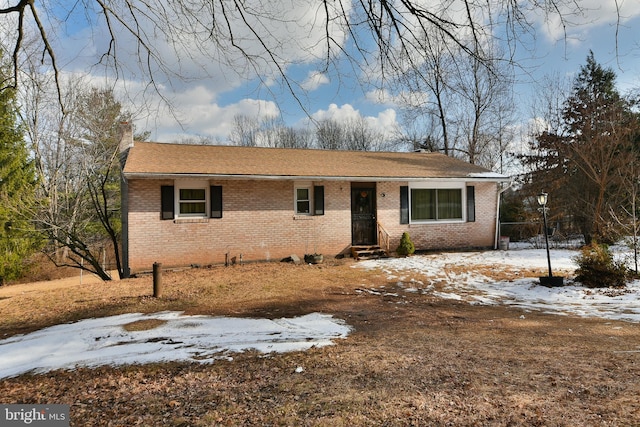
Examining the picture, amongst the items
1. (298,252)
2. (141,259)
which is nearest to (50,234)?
(141,259)

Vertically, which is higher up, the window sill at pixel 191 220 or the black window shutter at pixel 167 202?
the black window shutter at pixel 167 202

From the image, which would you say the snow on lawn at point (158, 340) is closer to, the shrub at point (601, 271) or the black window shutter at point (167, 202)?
the black window shutter at point (167, 202)

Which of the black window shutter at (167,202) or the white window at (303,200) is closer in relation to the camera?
the black window shutter at (167,202)

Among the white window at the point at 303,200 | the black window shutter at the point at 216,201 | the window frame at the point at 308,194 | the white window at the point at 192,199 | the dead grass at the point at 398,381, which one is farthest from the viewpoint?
the white window at the point at 303,200

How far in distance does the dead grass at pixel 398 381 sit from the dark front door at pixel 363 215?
7236 mm

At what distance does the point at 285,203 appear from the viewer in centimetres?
1192

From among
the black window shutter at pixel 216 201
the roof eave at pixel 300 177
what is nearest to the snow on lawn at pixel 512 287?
the roof eave at pixel 300 177

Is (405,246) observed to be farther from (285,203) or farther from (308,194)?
(285,203)

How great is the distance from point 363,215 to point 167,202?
6992mm

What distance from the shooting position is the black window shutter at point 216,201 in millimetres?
11000

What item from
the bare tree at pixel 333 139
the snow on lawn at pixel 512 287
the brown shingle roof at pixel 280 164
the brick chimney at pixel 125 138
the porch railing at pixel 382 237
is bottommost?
the snow on lawn at pixel 512 287

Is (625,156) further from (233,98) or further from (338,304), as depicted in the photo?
(233,98)

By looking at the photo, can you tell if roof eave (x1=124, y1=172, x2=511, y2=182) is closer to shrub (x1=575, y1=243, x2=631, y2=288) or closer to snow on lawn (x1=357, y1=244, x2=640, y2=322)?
snow on lawn (x1=357, y1=244, x2=640, y2=322)

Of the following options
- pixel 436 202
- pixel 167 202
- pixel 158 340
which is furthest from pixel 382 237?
pixel 158 340
